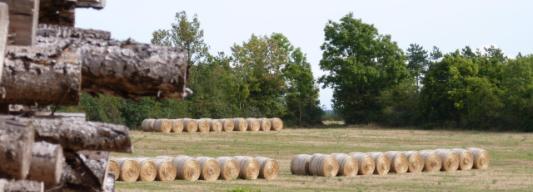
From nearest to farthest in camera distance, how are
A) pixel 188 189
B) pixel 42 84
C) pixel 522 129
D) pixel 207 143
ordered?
pixel 42 84
pixel 188 189
pixel 207 143
pixel 522 129

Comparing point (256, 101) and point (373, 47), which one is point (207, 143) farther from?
point (373, 47)

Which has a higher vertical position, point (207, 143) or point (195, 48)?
point (195, 48)

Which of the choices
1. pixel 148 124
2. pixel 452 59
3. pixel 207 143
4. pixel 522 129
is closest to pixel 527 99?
pixel 522 129

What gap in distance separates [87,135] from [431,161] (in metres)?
28.3

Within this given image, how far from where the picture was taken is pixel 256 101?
83.6 meters

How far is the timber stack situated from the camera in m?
3.46

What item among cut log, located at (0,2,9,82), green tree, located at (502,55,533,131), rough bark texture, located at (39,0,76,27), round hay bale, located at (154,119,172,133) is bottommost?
cut log, located at (0,2,9,82)

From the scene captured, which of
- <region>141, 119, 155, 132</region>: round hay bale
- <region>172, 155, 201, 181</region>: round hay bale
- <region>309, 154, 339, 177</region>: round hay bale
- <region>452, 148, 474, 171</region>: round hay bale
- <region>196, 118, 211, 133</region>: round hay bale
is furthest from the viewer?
<region>196, 118, 211, 133</region>: round hay bale

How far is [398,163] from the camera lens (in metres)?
31.1

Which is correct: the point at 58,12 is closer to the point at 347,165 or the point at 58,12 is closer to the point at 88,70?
the point at 88,70

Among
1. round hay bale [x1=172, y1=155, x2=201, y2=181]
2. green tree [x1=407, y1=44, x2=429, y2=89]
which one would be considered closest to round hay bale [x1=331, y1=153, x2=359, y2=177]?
round hay bale [x1=172, y1=155, x2=201, y2=181]

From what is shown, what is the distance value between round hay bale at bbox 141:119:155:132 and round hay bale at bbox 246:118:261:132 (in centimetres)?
530

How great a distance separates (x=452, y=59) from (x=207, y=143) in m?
33.5

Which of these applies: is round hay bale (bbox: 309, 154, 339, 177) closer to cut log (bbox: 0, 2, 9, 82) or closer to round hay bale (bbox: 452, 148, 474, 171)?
round hay bale (bbox: 452, 148, 474, 171)
